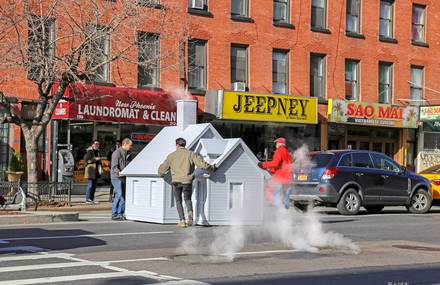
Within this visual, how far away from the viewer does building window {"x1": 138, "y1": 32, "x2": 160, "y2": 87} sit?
20.1 m

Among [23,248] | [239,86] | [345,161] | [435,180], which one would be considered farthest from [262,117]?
[23,248]

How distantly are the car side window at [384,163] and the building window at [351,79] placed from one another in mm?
13691

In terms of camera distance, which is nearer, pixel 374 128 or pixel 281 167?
pixel 281 167

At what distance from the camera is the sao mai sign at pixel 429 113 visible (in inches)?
1298

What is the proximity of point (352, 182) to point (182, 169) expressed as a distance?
625 centimetres

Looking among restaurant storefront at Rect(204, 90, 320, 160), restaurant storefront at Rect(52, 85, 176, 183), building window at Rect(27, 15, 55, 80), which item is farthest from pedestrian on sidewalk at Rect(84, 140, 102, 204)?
restaurant storefront at Rect(204, 90, 320, 160)

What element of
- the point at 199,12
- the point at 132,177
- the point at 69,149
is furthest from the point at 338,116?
the point at 132,177

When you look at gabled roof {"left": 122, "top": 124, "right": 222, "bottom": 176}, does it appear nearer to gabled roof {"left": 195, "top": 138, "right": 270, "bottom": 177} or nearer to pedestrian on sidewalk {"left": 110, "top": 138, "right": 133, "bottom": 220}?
gabled roof {"left": 195, "top": 138, "right": 270, "bottom": 177}

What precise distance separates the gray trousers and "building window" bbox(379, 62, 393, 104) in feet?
73.0

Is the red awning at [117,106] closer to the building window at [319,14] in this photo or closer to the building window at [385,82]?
the building window at [319,14]

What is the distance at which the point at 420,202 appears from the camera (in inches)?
799

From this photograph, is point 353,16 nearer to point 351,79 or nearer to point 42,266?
point 351,79

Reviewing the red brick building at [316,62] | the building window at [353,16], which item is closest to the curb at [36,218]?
the red brick building at [316,62]

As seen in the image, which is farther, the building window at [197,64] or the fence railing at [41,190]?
the building window at [197,64]
